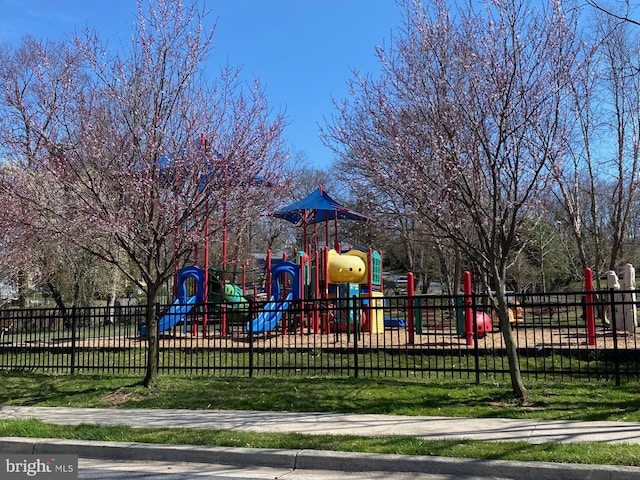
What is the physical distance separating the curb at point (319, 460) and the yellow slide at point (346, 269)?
12.2 m

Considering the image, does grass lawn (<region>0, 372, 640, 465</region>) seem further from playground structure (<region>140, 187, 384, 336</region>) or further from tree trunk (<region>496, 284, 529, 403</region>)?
playground structure (<region>140, 187, 384, 336</region>)

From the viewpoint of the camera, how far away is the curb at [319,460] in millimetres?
5258

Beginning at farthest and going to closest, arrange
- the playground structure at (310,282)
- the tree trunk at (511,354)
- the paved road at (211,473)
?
the playground structure at (310,282)
the tree trunk at (511,354)
the paved road at (211,473)

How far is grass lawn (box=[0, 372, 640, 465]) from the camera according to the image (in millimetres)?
5949

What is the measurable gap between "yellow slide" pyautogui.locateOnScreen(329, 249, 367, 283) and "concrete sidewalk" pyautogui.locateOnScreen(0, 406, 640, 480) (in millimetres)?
10369

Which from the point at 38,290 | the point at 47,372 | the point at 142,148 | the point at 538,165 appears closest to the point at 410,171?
the point at 538,165

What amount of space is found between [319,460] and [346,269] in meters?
12.6

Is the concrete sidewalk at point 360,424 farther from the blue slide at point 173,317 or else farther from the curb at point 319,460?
the blue slide at point 173,317

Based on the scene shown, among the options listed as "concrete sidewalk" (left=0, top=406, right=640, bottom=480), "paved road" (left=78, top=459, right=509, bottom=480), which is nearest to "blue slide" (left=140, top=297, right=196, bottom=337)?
"concrete sidewalk" (left=0, top=406, right=640, bottom=480)

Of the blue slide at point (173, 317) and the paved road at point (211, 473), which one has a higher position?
the blue slide at point (173, 317)

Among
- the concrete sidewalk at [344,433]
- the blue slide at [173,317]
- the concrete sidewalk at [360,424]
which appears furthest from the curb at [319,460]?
the blue slide at [173,317]

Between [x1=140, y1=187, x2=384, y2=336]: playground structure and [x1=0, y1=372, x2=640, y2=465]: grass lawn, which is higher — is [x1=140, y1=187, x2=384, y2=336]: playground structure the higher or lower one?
the higher one

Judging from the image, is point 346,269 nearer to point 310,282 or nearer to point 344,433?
point 310,282

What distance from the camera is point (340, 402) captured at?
8.60 meters
